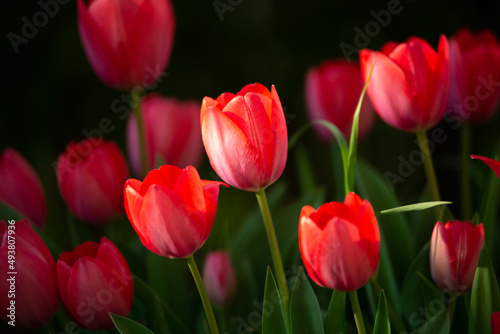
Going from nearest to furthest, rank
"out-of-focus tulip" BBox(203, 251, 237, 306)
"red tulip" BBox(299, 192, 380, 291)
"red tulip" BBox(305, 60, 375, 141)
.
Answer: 1. "red tulip" BBox(299, 192, 380, 291)
2. "out-of-focus tulip" BBox(203, 251, 237, 306)
3. "red tulip" BBox(305, 60, 375, 141)

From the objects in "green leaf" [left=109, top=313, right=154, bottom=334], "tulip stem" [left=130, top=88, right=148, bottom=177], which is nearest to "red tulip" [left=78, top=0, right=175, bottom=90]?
"tulip stem" [left=130, top=88, right=148, bottom=177]

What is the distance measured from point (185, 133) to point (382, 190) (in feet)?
0.70

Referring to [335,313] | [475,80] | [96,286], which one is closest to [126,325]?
[96,286]

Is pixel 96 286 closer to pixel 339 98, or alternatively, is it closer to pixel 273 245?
pixel 273 245

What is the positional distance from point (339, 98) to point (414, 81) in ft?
0.62

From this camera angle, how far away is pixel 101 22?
51 cm

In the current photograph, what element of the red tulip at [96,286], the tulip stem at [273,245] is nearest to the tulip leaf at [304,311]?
the tulip stem at [273,245]

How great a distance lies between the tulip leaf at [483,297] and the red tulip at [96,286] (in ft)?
0.74

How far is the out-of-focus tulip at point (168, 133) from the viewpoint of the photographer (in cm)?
62

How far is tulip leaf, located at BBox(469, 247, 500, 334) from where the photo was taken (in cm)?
38

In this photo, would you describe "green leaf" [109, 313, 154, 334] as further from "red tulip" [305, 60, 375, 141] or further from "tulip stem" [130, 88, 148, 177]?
"red tulip" [305, 60, 375, 141]

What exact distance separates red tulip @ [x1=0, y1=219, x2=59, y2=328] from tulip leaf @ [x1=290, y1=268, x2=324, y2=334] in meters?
0.16

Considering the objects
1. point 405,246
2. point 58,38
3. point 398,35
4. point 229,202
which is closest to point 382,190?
point 405,246

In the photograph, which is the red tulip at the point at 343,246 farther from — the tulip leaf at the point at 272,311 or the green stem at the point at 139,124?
the green stem at the point at 139,124
